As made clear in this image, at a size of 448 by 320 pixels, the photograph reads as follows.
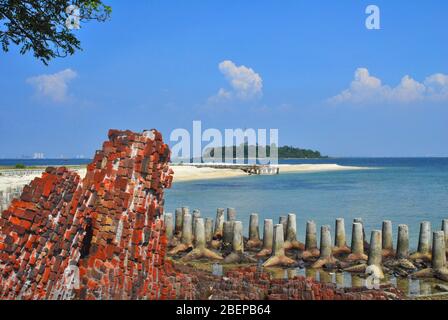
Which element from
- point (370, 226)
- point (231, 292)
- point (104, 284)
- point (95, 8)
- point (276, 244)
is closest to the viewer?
point (104, 284)

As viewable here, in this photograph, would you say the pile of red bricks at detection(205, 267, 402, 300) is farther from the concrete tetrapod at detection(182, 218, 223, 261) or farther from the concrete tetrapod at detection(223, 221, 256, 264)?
the concrete tetrapod at detection(182, 218, 223, 261)

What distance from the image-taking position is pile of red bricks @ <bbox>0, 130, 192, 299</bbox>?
21.4ft

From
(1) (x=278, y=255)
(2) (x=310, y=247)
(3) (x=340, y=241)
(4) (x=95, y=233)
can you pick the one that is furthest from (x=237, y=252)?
(4) (x=95, y=233)

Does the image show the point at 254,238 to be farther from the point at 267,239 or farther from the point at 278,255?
the point at 278,255

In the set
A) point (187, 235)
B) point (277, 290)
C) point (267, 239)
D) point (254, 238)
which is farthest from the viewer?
point (254, 238)

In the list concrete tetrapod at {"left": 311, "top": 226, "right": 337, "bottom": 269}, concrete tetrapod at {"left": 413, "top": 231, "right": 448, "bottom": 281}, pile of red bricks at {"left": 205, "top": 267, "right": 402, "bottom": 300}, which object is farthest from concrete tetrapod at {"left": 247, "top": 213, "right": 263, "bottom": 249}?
pile of red bricks at {"left": 205, "top": 267, "right": 402, "bottom": 300}

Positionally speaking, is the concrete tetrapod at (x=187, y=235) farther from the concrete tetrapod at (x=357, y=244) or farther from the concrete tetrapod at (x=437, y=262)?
the concrete tetrapod at (x=437, y=262)

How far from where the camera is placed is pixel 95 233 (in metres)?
6.71

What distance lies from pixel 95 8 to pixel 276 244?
10.0 m

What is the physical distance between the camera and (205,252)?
15.3m

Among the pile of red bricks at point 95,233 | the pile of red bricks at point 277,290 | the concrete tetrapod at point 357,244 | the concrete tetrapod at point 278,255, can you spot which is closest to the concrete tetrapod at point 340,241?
the concrete tetrapod at point 357,244

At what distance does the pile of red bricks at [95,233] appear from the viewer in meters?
6.52
